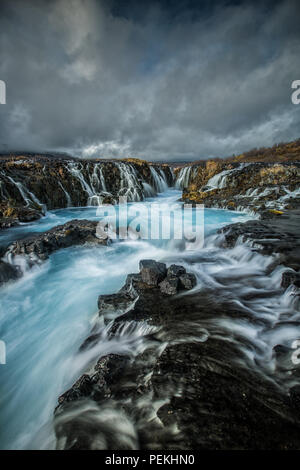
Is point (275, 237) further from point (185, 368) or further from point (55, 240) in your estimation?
point (55, 240)

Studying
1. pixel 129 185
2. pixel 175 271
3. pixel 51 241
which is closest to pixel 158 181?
pixel 129 185

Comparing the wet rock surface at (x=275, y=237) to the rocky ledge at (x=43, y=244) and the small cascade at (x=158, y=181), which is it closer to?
the rocky ledge at (x=43, y=244)

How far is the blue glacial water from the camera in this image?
113 inches

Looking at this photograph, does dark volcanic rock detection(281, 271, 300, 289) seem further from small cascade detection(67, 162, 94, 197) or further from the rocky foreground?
small cascade detection(67, 162, 94, 197)

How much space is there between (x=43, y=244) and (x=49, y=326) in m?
3.99

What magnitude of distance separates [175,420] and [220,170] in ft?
102

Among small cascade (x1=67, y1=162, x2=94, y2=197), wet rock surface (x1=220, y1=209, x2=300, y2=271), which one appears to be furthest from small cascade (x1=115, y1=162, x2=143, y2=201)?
wet rock surface (x1=220, y1=209, x2=300, y2=271)

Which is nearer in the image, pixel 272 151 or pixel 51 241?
pixel 51 241

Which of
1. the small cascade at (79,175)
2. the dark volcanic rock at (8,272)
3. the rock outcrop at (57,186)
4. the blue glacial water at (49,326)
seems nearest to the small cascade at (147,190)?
the rock outcrop at (57,186)

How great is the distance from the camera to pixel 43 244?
25.5 ft

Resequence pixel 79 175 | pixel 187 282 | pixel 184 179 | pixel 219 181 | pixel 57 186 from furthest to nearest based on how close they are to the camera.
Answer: pixel 184 179, pixel 219 181, pixel 79 175, pixel 57 186, pixel 187 282

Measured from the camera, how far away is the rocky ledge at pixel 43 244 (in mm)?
6613

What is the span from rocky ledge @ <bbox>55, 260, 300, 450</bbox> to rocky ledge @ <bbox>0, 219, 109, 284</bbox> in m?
4.60

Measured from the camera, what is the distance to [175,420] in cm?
212
